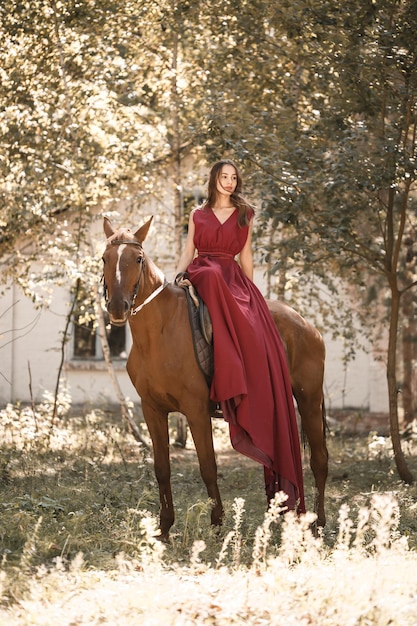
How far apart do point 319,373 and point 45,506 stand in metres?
2.48

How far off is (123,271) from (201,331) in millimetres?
815

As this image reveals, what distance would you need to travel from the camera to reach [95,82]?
10930 mm

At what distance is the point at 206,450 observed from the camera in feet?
20.0

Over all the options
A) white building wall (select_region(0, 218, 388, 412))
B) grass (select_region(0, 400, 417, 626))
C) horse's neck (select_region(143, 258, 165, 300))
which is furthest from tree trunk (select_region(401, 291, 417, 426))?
horse's neck (select_region(143, 258, 165, 300))

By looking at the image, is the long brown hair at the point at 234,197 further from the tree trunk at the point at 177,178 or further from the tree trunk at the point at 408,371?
the tree trunk at the point at 408,371

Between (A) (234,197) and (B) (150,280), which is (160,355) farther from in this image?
(A) (234,197)

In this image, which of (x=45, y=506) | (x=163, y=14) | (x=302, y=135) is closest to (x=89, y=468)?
(x=45, y=506)

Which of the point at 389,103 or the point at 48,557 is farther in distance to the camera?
the point at 389,103

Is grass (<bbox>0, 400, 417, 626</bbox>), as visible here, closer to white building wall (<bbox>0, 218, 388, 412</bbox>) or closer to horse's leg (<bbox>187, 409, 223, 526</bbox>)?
horse's leg (<bbox>187, 409, 223, 526</bbox>)

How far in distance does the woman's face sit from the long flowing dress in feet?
0.61

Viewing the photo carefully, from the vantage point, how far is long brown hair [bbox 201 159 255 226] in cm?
657

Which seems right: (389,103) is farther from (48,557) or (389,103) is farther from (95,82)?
(48,557)

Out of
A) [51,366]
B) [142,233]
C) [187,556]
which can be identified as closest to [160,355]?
[142,233]

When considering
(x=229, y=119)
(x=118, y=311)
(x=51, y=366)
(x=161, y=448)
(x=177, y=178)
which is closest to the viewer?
(x=118, y=311)
